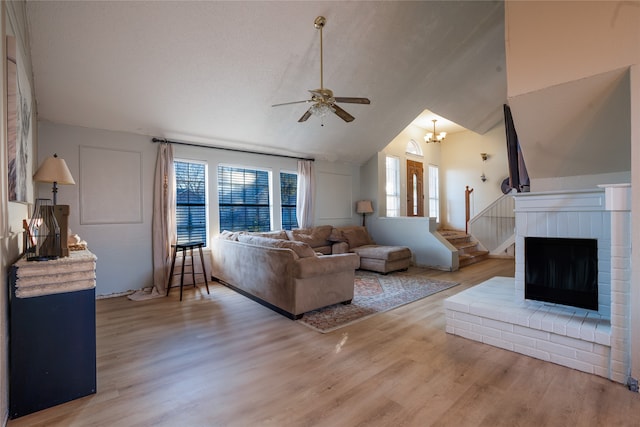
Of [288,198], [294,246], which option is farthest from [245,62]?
[288,198]

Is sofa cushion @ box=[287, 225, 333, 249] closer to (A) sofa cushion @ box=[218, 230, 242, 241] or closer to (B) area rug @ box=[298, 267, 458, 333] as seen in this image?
(B) area rug @ box=[298, 267, 458, 333]

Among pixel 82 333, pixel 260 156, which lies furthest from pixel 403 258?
pixel 82 333

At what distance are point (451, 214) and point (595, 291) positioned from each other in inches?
290

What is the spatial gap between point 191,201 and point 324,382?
4133 millimetres

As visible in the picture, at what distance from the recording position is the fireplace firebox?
261cm

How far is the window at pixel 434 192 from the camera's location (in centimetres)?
969

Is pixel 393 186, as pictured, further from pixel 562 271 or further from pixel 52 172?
pixel 52 172

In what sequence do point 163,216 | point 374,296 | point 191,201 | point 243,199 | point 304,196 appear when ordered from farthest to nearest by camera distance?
point 304,196
point 243,199
point 191,201
point 163,216
point 374,296

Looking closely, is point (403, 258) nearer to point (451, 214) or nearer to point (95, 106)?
point (451, 214)

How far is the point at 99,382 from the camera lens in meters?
2.19

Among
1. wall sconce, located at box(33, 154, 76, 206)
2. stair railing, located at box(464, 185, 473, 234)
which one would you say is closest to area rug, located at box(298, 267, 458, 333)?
wall sconce, located at box(33, 154, 76, 206)

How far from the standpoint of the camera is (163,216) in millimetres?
4809

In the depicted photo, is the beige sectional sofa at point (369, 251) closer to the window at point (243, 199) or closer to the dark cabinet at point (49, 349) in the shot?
the window at point (243, 199)

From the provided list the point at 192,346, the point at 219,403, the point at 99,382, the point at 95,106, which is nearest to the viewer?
the point at 219,403
